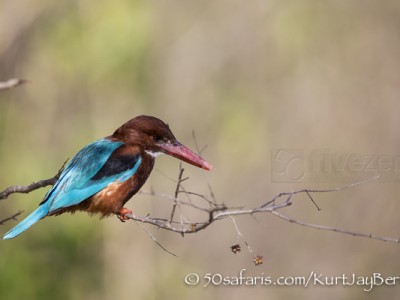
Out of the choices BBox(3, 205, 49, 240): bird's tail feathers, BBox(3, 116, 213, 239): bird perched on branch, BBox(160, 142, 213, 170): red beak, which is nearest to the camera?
BBox(3, 205, 49, 240): bird's tail feathers

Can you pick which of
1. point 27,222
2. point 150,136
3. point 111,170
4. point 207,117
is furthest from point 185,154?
point 207,117

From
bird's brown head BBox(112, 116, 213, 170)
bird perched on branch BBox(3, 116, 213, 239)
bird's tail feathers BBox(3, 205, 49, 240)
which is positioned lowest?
bird's tail feathers BBox(3, 205, 49, 240)

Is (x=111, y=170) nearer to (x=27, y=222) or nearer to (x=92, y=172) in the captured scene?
(x=92, y=172)

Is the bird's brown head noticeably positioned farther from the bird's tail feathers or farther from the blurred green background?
Result: the blurred green background

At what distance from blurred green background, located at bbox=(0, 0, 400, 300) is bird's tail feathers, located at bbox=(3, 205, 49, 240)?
230 centimetres

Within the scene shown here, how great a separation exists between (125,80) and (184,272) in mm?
1641

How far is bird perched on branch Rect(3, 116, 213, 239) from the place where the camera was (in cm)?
381

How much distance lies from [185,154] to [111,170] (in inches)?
14.2

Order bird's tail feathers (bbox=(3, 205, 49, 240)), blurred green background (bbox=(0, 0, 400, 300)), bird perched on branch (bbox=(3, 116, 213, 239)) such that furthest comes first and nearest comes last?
blurred green background (bbox=(0, 0, 400, 300)), bird perched on branch (bbox=(3, 116, 213, 239)), bird's tail feathers (bbox=(3, 205, 49, 240))

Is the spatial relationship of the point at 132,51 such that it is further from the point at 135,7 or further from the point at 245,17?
the point at 245,17

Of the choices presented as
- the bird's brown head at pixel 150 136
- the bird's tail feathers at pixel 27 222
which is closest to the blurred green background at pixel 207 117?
the bird's brown head at pixel 150 136

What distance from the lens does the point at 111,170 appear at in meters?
3.97

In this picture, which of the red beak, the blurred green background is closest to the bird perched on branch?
the red beak

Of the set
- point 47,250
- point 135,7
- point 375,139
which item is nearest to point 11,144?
point 47,250
